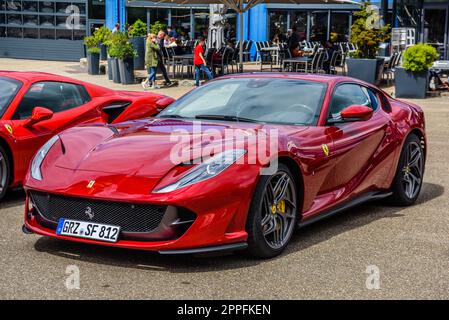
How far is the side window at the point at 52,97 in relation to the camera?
761 cm

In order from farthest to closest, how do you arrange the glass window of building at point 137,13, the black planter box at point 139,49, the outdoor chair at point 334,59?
the glass window of building at point 137,13
the black planter box at point 139,49
the outdoor chair at point 334,59

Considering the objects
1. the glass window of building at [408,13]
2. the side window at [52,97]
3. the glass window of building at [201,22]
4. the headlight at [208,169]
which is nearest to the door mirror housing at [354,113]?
the headlight at [208,169]

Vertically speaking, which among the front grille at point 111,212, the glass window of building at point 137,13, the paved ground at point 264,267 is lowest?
the paved ground at point 264,267

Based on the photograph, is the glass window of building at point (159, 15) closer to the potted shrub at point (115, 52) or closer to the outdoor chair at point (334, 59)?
the potted shrub at point (115, 52)

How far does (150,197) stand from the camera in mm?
4727

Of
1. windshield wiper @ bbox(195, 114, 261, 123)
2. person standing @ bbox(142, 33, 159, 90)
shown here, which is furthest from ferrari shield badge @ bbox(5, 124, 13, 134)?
person standing @ bbox(142, 33, 159, 90)

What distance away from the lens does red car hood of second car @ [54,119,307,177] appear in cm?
500

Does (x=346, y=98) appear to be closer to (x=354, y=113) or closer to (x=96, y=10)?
(x=354, y=113)

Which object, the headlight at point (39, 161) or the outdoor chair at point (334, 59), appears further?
the outdoor chair at point (334, 59)

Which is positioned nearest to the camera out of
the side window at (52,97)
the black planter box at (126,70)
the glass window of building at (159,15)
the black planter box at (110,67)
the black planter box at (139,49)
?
the side window at (52,97)

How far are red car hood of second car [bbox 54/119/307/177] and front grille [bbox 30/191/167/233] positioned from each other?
0.77 feet

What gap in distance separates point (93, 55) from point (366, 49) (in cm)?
1020

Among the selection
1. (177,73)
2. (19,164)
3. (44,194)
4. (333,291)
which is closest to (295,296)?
(333,291)

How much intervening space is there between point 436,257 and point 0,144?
13.5ft
